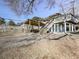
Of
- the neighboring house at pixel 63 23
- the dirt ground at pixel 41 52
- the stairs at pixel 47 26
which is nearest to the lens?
the dirt ground at pixel 41 52

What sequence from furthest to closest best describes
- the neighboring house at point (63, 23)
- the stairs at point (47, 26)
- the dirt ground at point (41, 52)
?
the neighboring house at point (63, 23) < the stairs at point (47, 26) < the dirt ground at point (41, 52)

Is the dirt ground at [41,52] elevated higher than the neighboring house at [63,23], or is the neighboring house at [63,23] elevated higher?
the neighboring house at [63,23]

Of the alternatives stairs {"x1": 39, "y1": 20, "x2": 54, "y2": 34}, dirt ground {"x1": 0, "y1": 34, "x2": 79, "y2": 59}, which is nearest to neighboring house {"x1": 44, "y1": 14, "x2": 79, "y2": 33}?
stairs {"x1": 39, "y1": 20, "x2": 54, "y2": 34}

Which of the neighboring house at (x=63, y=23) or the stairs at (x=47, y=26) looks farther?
the neighboring house at (x=63, y=23)

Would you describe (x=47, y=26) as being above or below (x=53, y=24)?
below

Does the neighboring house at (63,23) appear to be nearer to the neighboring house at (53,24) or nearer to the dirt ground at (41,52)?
the neighboring house at (53,24)

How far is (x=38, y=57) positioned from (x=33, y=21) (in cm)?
2081

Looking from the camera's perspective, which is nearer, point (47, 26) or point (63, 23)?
point (47, 26)

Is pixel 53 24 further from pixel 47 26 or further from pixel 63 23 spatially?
pixel 63 23

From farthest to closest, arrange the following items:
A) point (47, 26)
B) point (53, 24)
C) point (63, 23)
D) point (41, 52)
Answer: point (63, 23)
point (53, 24)
point (47, 26)
point (41, 52)

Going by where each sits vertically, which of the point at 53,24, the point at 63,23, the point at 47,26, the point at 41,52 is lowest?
the point at 41,52

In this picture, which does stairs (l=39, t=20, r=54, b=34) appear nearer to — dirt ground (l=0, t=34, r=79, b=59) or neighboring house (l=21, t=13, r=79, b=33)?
neighboring house (l=21, t=13, r=79, b=33)

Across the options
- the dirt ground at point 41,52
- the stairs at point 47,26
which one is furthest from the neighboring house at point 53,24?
the dirt ground at point 41,52

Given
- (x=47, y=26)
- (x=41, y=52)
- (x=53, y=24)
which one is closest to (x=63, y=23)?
(x=53, y=24)
